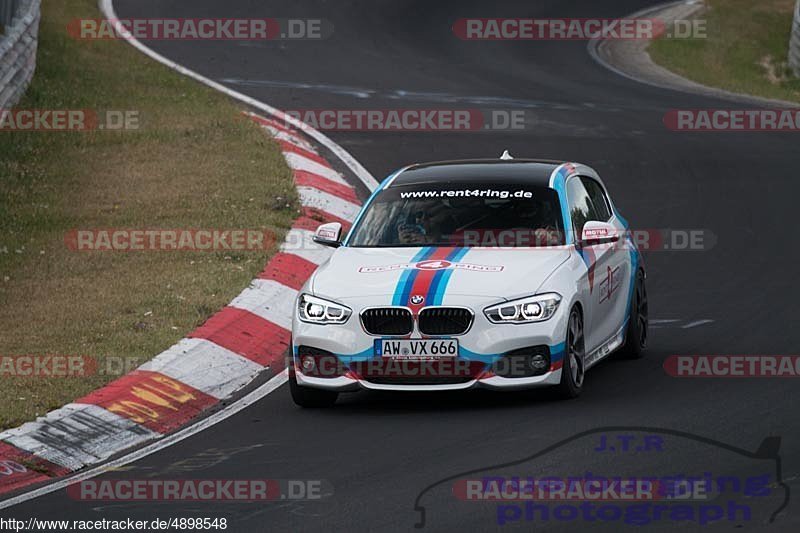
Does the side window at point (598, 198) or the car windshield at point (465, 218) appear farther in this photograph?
the side window at point (598, 198)

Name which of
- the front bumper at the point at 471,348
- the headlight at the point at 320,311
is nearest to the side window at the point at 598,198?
the front bumper at the point at 471,348

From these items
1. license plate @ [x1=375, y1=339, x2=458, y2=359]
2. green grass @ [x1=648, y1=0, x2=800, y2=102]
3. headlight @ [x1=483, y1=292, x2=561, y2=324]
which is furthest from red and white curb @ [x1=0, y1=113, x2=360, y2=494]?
green grass @ [x1=648, y1=0, x2=800, y2=102]

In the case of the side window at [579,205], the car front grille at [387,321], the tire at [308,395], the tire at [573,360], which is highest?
the side window at [579,205]

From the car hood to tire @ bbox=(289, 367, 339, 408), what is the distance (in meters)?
0.61

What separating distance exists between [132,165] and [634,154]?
A: 6.49 m

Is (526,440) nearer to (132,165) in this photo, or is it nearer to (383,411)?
(383,411)

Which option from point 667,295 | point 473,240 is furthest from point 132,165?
point 473,240

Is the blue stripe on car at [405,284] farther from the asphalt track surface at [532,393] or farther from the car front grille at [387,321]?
the asphalt track surface at [532,393]

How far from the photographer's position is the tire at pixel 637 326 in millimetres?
11875

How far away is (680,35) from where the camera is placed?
32.2m

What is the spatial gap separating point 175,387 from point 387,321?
1.70 meters

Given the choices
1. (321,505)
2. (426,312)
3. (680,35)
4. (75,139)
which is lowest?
(321,505)

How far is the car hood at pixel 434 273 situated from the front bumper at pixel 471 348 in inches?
4.3

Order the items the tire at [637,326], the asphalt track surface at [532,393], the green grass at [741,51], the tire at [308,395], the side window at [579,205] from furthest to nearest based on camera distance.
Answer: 1. the green grass at [741,51]
2. the tire at [637,326]
3. the side window at [579,205]
4. the tire at [308,395]
5. the asphalt track surface at [532,393]
